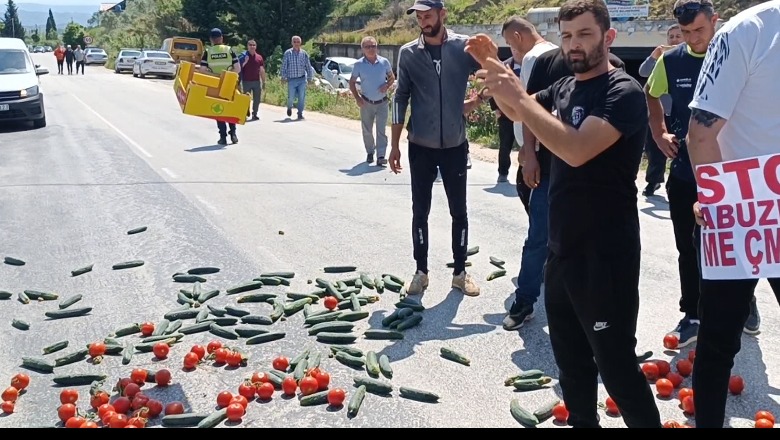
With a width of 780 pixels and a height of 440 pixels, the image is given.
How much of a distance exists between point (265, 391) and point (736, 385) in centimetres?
269

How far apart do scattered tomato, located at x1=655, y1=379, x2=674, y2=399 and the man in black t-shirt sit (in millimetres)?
1209

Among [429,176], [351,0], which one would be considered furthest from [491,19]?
[429,176]

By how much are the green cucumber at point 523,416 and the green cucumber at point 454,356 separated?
73 cm

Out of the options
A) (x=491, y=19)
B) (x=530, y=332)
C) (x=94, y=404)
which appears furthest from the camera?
(x=491, y=19)

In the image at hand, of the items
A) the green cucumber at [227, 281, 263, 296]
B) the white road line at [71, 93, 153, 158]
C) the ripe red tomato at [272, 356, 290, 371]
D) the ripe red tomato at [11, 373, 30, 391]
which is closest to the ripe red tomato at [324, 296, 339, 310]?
the green cucumber at [227, 281, 263, 296]

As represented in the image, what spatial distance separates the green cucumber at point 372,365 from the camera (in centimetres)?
508

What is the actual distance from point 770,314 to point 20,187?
10122 mm

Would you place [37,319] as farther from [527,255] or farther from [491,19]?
[491,19]

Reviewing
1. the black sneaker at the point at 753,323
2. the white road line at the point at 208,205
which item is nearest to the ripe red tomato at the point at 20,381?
the black sneaker at the point at 753,323

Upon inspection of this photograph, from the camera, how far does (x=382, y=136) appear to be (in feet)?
45.6

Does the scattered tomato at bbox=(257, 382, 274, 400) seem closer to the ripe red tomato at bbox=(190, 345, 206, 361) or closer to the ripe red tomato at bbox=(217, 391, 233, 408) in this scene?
the ripe red tomato at bbox=(217, 391, 233, 408)

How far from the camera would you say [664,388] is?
4.66 m

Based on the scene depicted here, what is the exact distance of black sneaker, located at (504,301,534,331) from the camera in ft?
19.2

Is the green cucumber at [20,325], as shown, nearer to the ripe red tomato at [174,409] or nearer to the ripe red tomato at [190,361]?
the ripe red tomato at [190,361]
